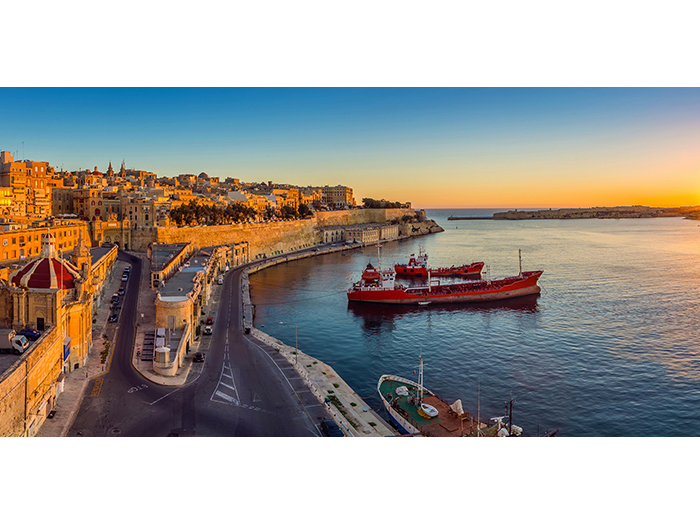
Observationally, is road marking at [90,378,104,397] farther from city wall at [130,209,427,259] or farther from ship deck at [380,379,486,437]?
city wall at [130,209,427,259]

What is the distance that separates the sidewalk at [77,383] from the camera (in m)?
11.4

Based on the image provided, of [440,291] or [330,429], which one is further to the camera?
[440,291]

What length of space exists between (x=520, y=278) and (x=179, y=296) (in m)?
27.8

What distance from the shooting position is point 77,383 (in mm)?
13922

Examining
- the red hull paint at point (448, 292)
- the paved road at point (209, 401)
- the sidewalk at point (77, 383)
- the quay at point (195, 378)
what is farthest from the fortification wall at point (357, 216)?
the paved road at point (209, 401)

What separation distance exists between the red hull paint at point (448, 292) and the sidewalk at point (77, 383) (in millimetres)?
18188

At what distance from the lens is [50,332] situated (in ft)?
42.2

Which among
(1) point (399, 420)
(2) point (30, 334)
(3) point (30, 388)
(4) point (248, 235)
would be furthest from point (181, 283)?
(4) point (248, 235)

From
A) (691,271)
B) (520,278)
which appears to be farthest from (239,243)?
(691,271)

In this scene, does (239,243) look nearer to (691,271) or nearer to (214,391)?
(214,391)

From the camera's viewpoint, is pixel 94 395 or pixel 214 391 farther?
pixel 214 391

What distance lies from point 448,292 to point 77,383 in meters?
26.8

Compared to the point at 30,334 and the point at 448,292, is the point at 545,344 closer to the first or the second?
the point at 448,292

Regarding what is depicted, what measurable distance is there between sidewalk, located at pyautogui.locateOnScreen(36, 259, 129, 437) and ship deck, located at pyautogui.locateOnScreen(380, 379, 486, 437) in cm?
928
